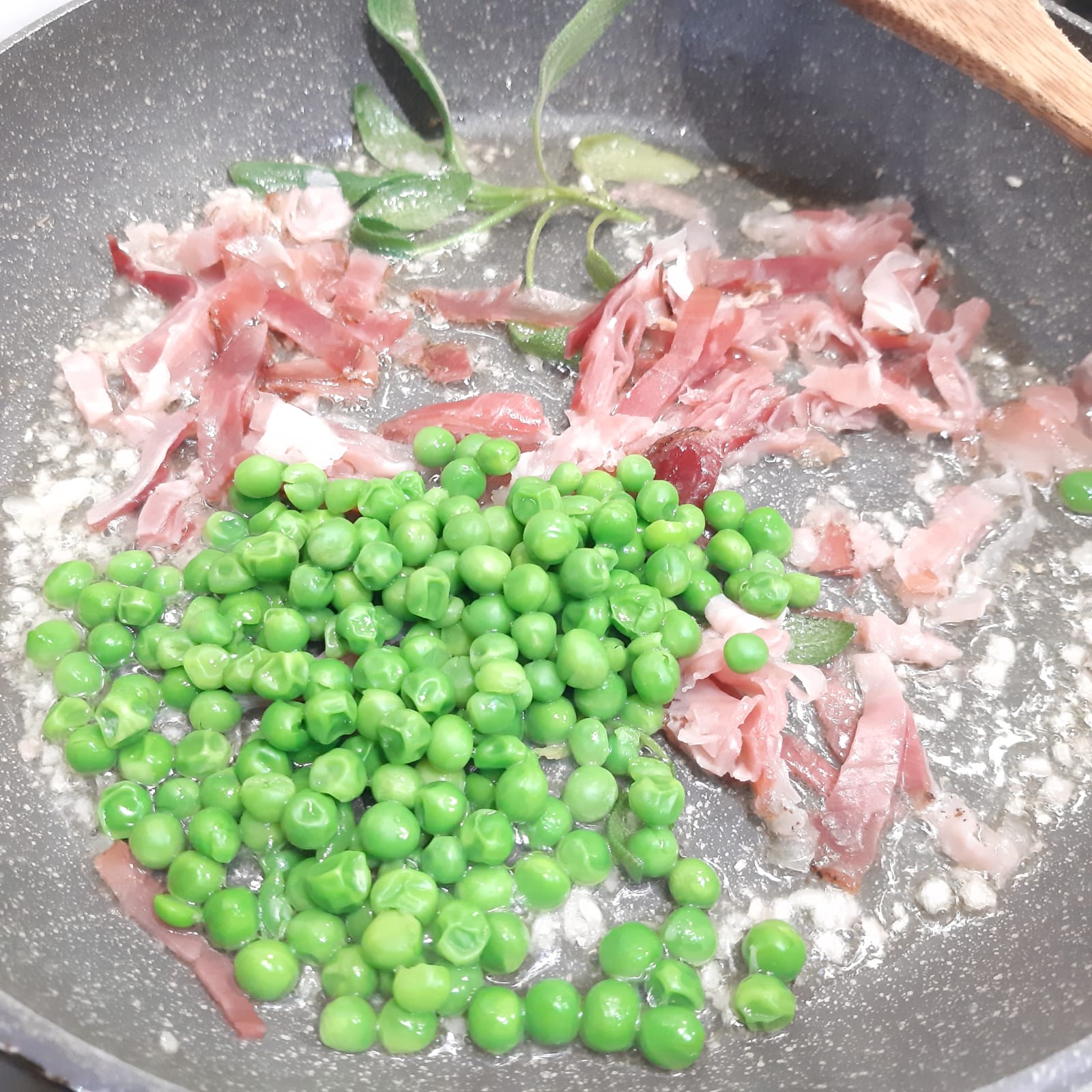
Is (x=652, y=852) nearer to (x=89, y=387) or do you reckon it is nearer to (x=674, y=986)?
(x=674, y=986)

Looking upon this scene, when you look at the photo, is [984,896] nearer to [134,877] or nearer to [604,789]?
[604,789]

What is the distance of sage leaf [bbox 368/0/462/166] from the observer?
2506 millimetres

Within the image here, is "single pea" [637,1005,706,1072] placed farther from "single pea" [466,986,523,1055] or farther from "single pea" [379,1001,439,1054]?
"single pea" [379,1001,439,1054]

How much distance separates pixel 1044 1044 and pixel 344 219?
2368 millimetres

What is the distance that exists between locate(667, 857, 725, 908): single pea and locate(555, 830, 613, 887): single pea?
12 centimetres

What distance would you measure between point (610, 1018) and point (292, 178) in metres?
2.18

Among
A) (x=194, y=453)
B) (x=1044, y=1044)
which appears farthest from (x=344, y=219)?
(x=1044, y=1044)

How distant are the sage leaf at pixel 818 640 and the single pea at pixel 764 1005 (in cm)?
61

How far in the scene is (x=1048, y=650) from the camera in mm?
2010

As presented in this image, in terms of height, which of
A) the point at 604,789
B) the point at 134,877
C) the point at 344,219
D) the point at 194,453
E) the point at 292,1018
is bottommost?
the point at 292,1018

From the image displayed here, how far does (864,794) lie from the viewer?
5.75 ft

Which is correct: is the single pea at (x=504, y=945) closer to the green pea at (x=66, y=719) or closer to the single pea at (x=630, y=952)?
the single pea at (x=630, y=952)

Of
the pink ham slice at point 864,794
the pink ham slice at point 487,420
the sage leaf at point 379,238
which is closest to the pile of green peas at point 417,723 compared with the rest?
the pink ham slice at point 487,420

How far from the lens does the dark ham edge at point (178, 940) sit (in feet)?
5.05
